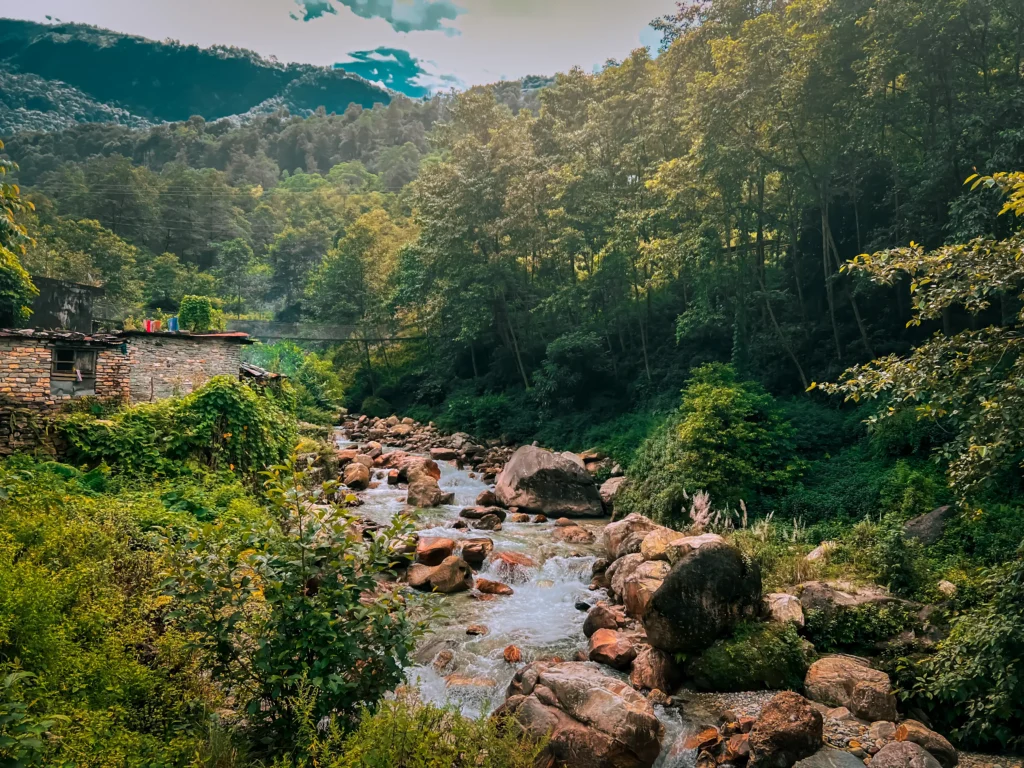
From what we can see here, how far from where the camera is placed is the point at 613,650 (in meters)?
8.17

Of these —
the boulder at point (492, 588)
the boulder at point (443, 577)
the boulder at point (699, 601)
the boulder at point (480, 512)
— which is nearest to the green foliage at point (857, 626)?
the boulder at point (699, 601)

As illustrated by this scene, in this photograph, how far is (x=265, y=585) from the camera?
4570 millimetres

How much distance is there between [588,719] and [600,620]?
2.85 meters

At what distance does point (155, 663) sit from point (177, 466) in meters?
7.13

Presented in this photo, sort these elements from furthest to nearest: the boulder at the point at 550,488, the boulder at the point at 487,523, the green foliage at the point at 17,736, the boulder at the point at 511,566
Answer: the boulder at the point at 550,488 → the boulder at the point at 487,523 → the boulder at the point at 511,566 → the green foliage at the point at 17,736

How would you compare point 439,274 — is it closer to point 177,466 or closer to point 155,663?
point 177,466

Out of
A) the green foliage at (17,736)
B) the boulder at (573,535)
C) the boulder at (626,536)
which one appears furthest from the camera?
the boulder at (573,535)

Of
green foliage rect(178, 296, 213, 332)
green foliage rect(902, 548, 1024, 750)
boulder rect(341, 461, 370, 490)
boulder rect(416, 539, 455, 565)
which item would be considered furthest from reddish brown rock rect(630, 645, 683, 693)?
green foliage rect(178, 296, 213, 332)

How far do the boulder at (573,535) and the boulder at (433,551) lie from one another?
11.3 feet

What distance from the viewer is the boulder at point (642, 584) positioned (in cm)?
900

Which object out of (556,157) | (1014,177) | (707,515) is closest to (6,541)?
(1014,177)

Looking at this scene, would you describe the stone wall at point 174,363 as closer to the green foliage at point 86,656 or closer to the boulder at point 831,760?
the green foliage at point 86,656

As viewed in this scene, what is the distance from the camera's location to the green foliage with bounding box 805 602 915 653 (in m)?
7.62

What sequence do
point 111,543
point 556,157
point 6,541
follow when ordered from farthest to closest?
point 556,157 < point 111,543 < point 6,541
